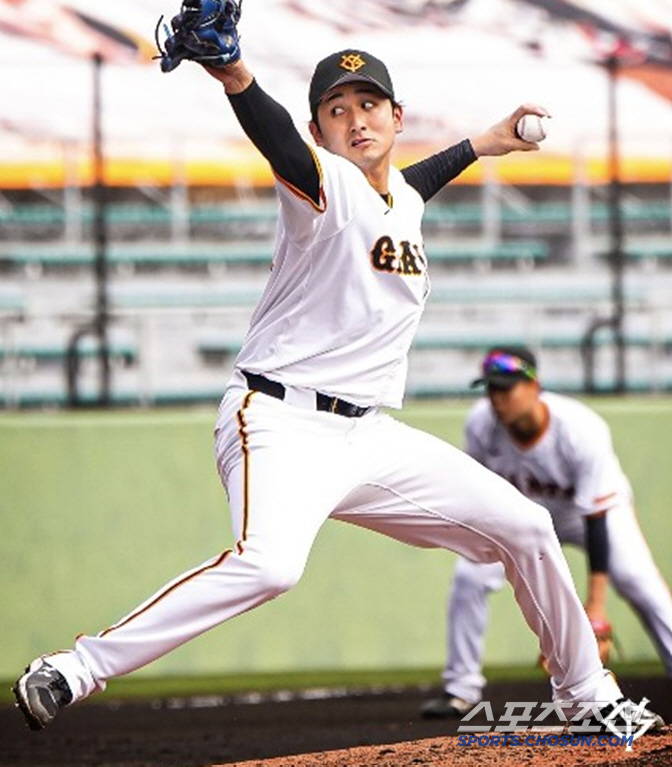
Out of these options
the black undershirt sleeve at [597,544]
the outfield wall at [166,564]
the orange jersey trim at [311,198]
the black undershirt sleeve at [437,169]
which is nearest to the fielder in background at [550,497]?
the black undershirt sleeve at [597,544]

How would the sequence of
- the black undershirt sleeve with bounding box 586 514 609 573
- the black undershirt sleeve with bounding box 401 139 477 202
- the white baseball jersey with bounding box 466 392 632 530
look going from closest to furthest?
the black undershirt sleeve with bounding box 401 139 477 202, the black undershirt sleeve with bounding box 586 514 609 573, the white baseball jersey with bounding box 466 392 632 530

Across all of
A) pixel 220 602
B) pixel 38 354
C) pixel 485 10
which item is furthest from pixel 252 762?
pixel 485 10

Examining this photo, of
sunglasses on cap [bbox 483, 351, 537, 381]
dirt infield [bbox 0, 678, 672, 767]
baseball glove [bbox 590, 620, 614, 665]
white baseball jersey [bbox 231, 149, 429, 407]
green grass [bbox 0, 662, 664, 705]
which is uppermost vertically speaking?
white baseball jersey [bbox 231, 149, 429, 407]

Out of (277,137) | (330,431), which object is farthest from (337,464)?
(277,137)

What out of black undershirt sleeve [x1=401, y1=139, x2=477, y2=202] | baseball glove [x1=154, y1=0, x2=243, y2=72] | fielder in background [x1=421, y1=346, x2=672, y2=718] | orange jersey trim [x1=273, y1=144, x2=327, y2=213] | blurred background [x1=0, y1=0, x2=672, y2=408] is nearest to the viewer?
baseball glove [x1=154, y1=0, x2=243, y2=72]

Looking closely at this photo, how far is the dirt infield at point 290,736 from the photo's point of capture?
488 cm

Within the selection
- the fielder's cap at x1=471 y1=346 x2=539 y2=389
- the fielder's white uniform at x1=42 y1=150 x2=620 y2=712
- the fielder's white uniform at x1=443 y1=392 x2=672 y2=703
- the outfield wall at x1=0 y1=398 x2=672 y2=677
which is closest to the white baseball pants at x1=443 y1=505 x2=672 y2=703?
the fielder's white uniform at x1=443 y1=392 x2=672 y2=703

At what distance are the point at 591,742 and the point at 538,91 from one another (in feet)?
30.3

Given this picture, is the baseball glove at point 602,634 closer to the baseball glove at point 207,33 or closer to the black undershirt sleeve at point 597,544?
the black undershirt sleeve at point 597,544

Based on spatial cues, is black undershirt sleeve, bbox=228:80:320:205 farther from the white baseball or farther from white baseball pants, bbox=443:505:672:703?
white baseball pants, bbox=443:505:672:703

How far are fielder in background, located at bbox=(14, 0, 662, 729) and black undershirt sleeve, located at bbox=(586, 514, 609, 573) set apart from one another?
1.88 meters

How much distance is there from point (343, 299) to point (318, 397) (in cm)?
27

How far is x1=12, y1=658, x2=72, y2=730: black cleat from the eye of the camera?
4.23m

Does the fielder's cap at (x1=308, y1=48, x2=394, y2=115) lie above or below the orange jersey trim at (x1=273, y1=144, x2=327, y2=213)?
above
